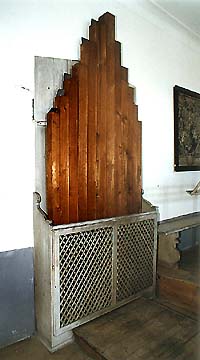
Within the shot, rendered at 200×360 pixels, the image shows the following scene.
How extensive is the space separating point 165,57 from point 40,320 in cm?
290

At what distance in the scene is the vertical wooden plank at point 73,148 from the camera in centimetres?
198

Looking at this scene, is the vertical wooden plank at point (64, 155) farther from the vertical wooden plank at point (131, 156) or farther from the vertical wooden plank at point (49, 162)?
the vertical wooden plank at point (131, 156)

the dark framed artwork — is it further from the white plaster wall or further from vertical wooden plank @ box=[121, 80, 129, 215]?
vertical wooden plank @ box=[121, 80, 129, 215]

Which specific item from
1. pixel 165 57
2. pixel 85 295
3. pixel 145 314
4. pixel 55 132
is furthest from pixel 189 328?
pixel 165 57

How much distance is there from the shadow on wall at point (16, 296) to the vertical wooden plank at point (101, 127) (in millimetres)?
653

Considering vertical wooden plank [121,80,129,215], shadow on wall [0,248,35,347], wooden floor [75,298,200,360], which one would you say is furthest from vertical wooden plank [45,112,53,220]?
wooden floor [75,298,200,360]

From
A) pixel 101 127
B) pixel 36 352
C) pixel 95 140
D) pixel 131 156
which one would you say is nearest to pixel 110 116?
pixel 101 127

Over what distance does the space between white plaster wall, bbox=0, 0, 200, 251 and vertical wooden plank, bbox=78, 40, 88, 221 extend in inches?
7.5

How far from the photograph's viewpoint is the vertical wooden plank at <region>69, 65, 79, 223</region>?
1.98 metres

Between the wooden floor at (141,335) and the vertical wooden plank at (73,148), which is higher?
the vertical wooden plank at (73,148)

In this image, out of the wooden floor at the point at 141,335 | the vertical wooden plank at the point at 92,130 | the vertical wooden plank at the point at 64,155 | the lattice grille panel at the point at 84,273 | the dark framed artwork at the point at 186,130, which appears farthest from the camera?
the dark framed artwork at the point at 186,130

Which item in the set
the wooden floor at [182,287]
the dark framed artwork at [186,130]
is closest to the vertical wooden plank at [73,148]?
the wooden floor at [182,287]

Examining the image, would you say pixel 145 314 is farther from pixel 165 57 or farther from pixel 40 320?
pixel 165 57

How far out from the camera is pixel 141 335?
1799mm
